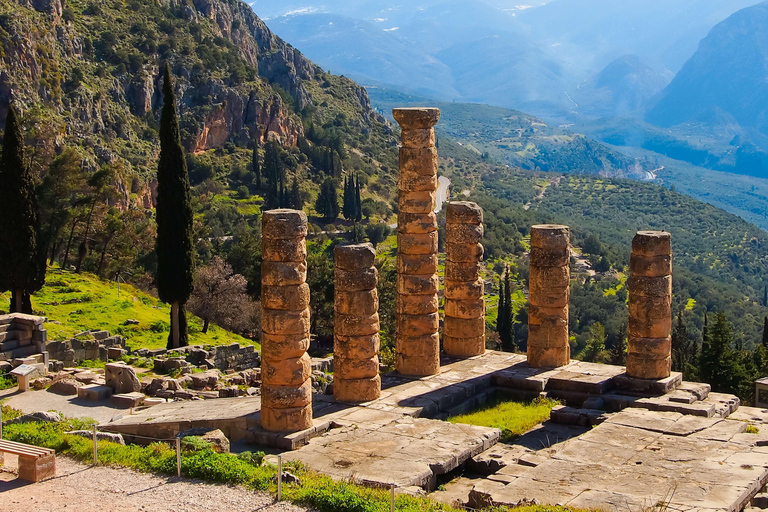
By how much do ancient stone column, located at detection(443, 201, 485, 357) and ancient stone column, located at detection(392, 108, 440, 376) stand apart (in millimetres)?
1451

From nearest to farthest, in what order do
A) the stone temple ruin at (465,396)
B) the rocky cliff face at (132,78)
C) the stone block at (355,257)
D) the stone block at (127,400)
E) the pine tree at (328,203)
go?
the stone temple ruin at (465,396) → the stone block at (355,257) → the stone block at (127,400) → the rocky cliff face at (132,78) → the pine tree at (328,203)

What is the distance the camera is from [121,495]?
52.0ft

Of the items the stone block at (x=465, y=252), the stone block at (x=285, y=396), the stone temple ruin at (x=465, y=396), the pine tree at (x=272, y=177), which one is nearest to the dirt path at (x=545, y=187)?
the pine tree at (x=272, y=177)

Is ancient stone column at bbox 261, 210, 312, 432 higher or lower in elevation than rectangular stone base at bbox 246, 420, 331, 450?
higher

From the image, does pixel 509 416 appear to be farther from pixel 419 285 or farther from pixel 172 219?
pixel 172 219

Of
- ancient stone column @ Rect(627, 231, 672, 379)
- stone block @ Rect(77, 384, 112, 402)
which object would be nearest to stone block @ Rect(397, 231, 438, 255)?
ancient stone column @ Rect(627, 231, 672, 379)

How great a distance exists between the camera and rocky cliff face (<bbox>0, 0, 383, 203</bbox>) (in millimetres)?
78875

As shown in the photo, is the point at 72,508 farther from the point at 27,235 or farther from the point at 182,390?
the point at 27,235

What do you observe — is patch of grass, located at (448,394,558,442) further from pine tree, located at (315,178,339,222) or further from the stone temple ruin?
pine tree, located at (315,178,339,222)

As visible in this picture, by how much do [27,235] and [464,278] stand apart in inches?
615

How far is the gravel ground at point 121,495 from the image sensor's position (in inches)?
603

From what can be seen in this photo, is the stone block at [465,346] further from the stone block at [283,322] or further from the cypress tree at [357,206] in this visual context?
the cypress tree at [357,206]

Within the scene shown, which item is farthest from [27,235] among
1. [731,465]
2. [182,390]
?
[731,465]

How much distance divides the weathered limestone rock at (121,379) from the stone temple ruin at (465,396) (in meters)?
2.53
